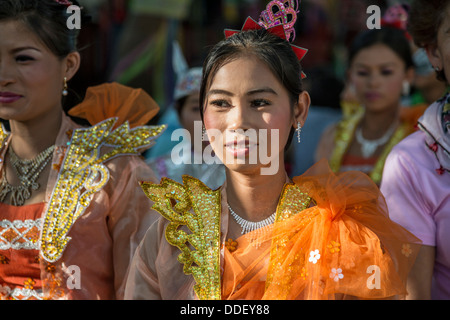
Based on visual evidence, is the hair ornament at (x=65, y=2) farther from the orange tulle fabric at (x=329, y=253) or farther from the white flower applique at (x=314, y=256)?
the white flower applique at (x=314, y=256)

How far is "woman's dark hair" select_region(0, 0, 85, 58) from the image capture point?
2234mm

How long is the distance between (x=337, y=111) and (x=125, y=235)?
10.3 feet

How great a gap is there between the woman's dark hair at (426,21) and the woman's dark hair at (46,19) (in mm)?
1301

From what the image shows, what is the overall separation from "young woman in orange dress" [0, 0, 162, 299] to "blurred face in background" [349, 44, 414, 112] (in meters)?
1.73

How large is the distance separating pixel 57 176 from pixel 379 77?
2167mm

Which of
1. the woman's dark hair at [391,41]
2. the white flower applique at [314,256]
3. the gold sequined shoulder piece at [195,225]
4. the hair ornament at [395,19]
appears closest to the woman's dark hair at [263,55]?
the gold sequined shoulder piece at [195,225]

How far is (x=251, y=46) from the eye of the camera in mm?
1937

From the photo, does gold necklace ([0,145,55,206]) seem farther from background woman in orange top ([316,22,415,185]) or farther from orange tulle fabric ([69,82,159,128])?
background woman in orange top ([316,22,415,185])

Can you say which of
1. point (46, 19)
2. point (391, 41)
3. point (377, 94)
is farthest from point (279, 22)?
point (391, 41)
